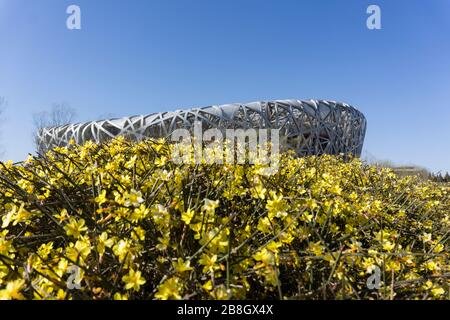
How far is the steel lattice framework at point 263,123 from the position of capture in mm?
26766

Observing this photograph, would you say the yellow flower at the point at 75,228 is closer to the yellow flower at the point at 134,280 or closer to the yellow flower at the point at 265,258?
the yellow flower at the point at 134,280

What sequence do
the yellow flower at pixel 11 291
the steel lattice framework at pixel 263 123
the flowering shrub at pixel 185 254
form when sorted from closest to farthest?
the yellow flower at pixel 11 291
the flowering shrub at pixel 185 254
the steel lattice framework at pixel 263 123

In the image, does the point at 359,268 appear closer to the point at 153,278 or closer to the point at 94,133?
the point at 153,278

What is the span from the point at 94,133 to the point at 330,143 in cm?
2743

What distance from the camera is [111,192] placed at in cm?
159

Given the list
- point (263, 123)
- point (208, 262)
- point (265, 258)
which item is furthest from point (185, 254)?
point (263, 123)

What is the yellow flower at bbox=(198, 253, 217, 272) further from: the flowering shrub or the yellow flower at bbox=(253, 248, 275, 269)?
the yellow flower at bbox=(253, 248, 275, 269)

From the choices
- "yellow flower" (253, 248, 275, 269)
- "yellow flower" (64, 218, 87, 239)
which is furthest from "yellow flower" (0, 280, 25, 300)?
"yellow flower" (253, 248, 275, 269)

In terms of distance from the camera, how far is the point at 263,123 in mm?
27391

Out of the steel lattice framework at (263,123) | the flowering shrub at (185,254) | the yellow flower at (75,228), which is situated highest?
the yellow flower at (75,228)

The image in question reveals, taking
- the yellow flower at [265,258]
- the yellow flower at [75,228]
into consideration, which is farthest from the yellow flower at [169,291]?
the yellow flower at [75,228]

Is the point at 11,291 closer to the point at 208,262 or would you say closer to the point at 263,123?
the point at 208,262

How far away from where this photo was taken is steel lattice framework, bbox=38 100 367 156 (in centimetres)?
2677
